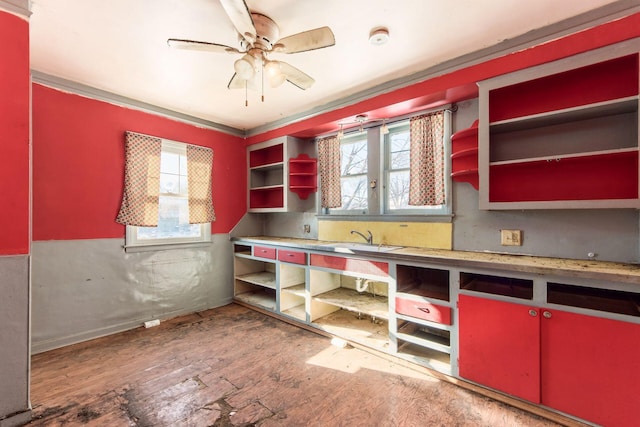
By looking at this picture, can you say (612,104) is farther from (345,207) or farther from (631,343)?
(345,207)

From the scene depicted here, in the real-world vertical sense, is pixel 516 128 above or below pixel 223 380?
above

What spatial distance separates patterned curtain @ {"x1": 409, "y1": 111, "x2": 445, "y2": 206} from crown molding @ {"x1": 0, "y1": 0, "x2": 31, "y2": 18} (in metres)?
3.01

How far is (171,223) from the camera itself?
11.9ft

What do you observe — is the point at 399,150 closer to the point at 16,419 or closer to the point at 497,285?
the point at 497,285

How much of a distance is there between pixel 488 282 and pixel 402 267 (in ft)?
2.37

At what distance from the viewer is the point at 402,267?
2535mm

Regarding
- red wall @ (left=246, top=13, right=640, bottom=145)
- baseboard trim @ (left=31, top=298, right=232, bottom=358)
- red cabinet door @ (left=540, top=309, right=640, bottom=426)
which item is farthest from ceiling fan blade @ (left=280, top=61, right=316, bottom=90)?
baseboard trim @ (left=31, top=298, right=232, bottom=358)

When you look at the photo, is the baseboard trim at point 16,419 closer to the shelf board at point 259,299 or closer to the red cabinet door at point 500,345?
the shelf board at point 259,299

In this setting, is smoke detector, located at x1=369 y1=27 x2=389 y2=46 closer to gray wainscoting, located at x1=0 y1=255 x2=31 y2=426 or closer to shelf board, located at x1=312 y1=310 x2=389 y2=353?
shelf board, located at x1=312 y1=310 x2=389 y2=353

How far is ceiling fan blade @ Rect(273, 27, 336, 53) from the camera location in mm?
1719

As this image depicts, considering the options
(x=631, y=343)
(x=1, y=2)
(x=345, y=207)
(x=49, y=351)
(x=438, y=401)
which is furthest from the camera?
(x=345, y=207)

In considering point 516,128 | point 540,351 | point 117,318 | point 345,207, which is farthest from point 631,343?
point 117,318

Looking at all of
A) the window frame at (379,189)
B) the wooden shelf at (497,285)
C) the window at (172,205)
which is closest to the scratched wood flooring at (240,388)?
the wooden shelf at (497,285)

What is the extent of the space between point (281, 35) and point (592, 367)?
296 centimetres
